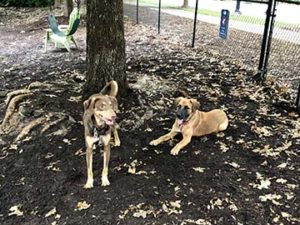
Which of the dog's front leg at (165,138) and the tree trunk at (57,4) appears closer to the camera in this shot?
the dog's front leg at (165,138)

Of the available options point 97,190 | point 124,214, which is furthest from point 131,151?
point 124,214

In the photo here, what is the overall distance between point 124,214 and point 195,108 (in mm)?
1527

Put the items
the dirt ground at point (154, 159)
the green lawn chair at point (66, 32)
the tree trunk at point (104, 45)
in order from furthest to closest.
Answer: the green lawn chair at point (66, 32), the tree trunk at point (104, 45), the dirt ground at point (154, 159)

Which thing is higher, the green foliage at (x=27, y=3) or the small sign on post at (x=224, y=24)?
the small sign on post at (x=224, y=24)

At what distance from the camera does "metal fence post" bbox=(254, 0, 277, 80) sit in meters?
6.82

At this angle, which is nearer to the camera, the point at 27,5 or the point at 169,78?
the point at 169,78

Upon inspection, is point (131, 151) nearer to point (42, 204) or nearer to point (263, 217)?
point (42, 204)

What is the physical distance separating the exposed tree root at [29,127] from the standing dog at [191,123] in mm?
1496

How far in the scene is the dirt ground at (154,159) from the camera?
11.4 feet

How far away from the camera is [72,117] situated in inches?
202

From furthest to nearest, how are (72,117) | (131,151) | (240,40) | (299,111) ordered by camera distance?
1. (240,40)
2. (299,111)
3. (72,117)
4. (131,151)

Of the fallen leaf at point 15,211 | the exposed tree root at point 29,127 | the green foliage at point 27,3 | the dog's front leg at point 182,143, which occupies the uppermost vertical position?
the dog's front leg at point 182,143

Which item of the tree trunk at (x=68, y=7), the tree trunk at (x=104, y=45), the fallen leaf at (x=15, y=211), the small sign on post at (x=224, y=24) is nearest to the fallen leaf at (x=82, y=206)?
the fallen leaf at (x=15, y=211)

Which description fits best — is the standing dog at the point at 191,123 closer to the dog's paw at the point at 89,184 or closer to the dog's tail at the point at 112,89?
the dog's tail at the point at 112,89
